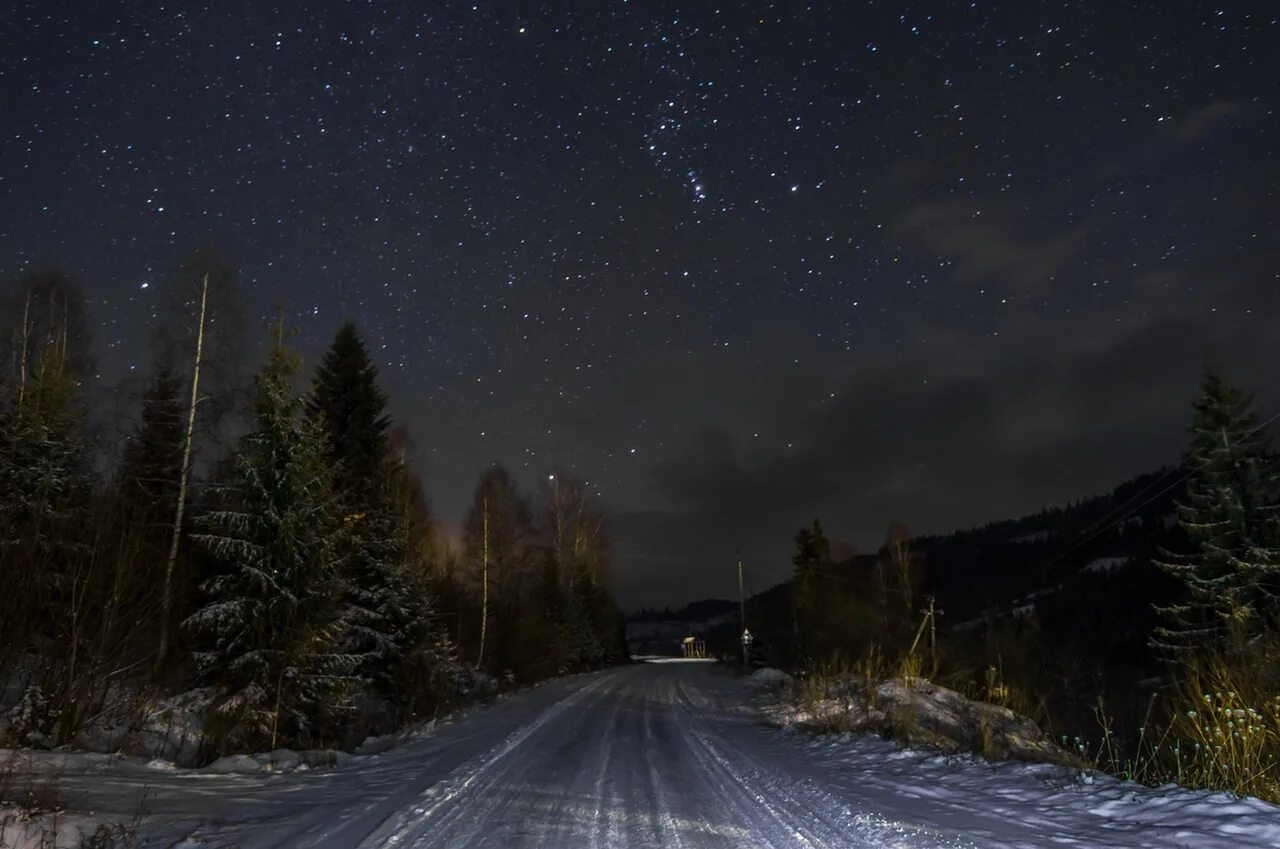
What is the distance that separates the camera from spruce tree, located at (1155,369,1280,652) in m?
28.1

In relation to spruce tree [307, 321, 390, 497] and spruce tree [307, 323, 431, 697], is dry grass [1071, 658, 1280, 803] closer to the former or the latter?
spruce tree [307, 323, 431, 697]

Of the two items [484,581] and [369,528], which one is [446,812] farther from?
[484,581]

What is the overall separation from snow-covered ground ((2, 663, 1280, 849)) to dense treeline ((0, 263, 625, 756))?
4.49ft

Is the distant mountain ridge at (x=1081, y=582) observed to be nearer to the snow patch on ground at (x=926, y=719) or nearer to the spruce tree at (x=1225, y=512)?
the spruce tree at (x=1225, y=512)

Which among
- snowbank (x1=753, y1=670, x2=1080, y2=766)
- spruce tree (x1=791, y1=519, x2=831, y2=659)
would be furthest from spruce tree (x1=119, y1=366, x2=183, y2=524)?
spruce tree (x1=791, y1=519, x2=831, y2=659)

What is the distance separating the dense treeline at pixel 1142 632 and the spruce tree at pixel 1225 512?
2.2 inches

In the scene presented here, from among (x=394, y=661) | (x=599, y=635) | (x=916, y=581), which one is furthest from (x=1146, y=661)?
(x=394, y=661)

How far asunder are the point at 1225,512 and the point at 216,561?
1286 inches

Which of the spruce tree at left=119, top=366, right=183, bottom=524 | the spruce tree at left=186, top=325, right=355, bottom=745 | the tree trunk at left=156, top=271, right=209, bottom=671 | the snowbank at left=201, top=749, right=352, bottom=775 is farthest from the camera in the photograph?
the spruce tree at left=119, top=366, right=183, bottom=524

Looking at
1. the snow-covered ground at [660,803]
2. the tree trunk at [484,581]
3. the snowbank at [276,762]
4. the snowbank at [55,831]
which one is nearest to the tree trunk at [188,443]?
the snowbank at [276,762]

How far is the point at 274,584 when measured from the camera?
40.9 feet

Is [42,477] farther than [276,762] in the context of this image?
Yes

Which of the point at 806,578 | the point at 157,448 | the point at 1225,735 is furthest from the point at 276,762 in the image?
the point at 806,578

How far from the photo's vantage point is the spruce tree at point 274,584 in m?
12.3
